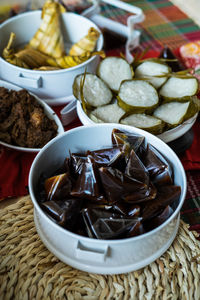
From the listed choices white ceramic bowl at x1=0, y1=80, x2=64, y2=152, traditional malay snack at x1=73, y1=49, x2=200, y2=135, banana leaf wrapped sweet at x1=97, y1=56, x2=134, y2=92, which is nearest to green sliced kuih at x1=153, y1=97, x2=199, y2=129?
traditional malay snack at x1=73, y1=49, x2=200, y2=135

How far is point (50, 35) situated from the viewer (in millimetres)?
1043

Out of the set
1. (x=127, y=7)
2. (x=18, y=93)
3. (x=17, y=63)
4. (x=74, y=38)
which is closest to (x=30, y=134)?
(x=18, y=93)

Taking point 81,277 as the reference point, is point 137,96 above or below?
above

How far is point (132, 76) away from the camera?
884 mm

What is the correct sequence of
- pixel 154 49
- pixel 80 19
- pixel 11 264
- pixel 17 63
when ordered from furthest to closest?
pixel 154 49 → pixel 80 19 → pixel 17 63 → pixel 11 264

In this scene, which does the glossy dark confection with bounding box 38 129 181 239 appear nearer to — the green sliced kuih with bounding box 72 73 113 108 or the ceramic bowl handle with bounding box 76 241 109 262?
the ceramic bowl handle with bounding box 76 241 109 262

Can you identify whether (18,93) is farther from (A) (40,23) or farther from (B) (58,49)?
(A) (40,23)

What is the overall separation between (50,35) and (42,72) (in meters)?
0.20

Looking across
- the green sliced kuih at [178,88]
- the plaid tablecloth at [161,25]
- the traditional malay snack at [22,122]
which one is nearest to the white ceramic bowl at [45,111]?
the traditional malay snack at [22,122]

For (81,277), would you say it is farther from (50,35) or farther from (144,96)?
(50,35)

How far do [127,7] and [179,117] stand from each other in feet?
1.67

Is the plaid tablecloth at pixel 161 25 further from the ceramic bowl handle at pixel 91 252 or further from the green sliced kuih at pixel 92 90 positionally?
the ceramic bowl handle at pixel 91 252

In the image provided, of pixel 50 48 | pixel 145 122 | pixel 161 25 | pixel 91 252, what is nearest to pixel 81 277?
pixel 91 252

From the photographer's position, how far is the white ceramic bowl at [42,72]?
2.99 ft
